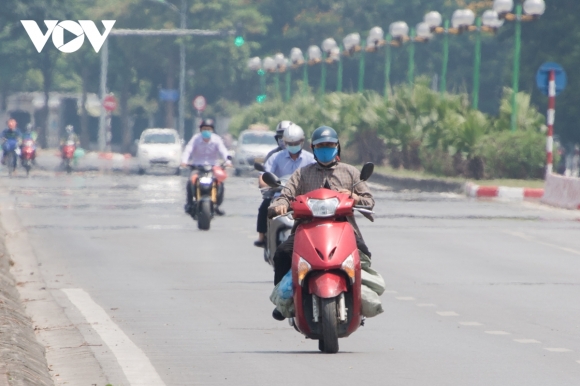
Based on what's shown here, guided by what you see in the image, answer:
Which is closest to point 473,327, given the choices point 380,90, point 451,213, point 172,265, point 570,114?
point 172,265

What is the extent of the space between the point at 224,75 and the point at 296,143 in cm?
7863

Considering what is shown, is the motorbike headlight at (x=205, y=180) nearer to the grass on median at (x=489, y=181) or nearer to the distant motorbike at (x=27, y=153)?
the grass on median at (x=489, y=181)

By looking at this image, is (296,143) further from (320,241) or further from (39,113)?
(39,113)

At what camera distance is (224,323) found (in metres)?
11.4

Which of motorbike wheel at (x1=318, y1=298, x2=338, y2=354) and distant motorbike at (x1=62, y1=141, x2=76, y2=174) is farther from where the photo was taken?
distant motorbike at (x1=62, y1=141, x2=76, y2=174)

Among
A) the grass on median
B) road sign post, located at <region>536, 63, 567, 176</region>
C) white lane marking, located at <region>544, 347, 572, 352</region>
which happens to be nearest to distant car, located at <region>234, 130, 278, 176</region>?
the grass on median

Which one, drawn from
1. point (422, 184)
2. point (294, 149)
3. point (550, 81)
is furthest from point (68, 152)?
point (294, 149)

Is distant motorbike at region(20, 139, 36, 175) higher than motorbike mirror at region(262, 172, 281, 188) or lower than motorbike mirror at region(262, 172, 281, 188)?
lower

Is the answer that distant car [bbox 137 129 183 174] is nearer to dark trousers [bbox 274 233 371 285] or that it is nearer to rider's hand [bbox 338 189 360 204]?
dark trousers [bbox 274 233 371 285]

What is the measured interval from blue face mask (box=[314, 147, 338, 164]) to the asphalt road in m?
1.26

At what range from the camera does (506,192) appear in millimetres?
32312

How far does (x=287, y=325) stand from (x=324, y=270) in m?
2.20

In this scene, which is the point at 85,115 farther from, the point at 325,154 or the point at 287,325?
the point at 325,154

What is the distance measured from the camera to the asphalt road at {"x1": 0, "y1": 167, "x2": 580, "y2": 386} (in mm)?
9008
